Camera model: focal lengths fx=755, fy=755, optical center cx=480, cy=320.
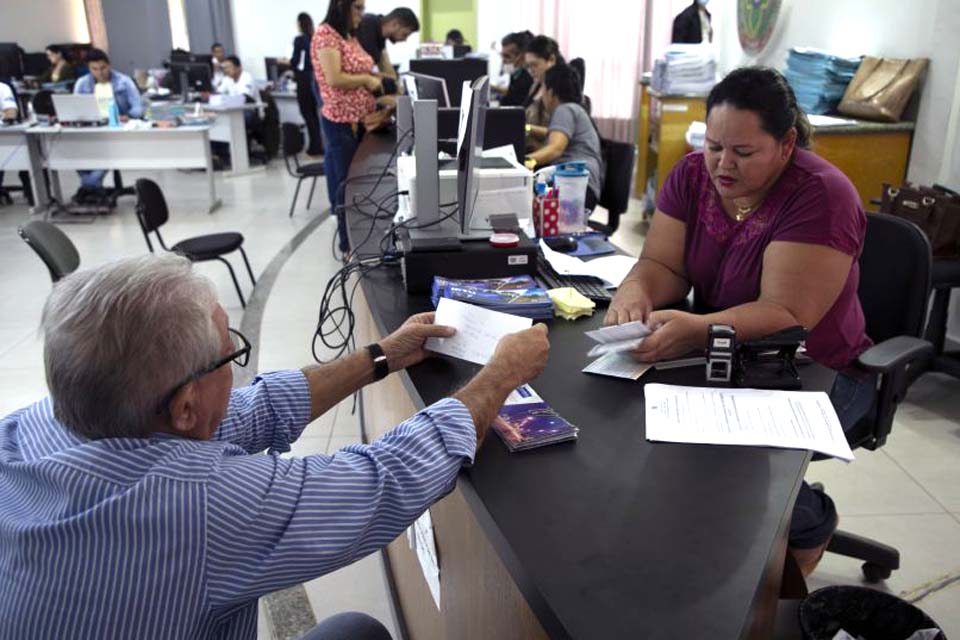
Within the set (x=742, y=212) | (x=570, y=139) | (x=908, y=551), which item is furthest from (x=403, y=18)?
(x=908, y=551)

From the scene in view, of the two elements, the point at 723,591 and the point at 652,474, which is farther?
the point at 652,474

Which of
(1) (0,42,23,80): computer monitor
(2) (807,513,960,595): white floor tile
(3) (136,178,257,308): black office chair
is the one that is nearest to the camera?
(2) (807,513,960,595): white floor tile

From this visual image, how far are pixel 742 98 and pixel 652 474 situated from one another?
2.88ft

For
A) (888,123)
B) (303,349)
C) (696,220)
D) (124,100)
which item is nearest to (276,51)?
(124,100)

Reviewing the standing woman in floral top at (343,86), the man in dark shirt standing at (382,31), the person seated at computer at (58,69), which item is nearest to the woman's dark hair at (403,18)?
the man in dark shirt standing at (382,31)

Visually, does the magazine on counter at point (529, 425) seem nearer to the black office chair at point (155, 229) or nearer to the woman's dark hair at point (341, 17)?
the black office chair at point (155, 229)

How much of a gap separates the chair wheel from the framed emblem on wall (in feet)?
12.6

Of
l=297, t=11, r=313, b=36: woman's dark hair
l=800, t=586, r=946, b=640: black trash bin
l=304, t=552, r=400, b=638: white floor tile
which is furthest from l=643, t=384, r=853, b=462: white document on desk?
l=297, t=11, r=313, b=36: woman's dark hair

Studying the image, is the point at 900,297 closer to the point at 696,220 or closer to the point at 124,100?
the point at 696,220

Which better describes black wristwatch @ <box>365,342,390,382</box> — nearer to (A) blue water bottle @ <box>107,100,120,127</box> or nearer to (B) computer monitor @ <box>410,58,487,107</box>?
(B) computer monitor @ <box>410,58,487,107</box>

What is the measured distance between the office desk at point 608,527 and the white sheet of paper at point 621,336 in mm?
63

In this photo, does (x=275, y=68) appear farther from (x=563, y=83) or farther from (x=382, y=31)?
(x=563, y=83)

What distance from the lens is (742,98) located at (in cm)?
155

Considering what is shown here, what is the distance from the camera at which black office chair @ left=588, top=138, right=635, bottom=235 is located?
3699 millimetres
